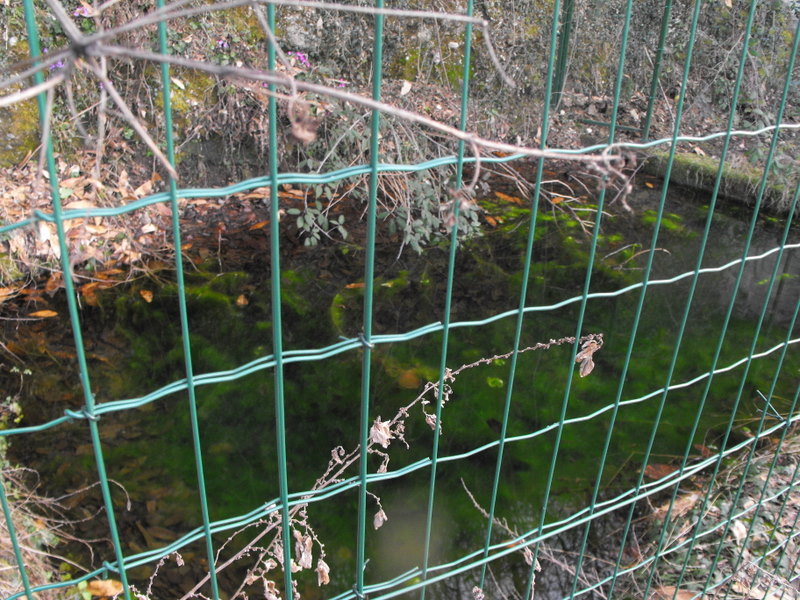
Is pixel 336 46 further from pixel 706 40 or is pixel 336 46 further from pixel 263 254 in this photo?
pixel 706 40

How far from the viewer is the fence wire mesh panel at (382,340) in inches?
39.2

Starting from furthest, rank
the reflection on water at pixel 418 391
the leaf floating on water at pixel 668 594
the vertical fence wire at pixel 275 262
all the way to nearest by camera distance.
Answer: the reflection on water at pixel 418 391 < the leaf floating on water at pixel 668 594 < the vertical fence wire at pixel 275 262

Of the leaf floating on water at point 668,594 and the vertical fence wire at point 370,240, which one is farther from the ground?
the vertical fence wire at point 370,240

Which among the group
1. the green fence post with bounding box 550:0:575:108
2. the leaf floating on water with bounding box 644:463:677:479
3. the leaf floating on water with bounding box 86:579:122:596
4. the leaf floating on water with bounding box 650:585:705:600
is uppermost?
the green fence post with bounding box 550:0:575:108

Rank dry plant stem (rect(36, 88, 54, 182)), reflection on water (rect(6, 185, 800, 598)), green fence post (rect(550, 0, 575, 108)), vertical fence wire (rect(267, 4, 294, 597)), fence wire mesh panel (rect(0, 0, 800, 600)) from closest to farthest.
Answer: dry plant stem (rect(36, 88, 54, 182)) → vertical fence wire (rect(267, 4, 294, 597)) → fence wire mesh panel (rect(0, 0, 800, 600)) → reflection on water (rect(6, 185, 800, 598)) → green fence post (rect(550, 0, 575, 108))

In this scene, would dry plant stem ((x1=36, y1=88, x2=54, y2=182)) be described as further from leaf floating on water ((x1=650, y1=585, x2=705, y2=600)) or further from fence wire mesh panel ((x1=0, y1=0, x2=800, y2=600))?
leaf floating on water ((x1=650, y1=585, x2=705, y2=600))

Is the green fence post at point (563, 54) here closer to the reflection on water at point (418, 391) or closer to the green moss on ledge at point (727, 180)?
the green moss on ledge at point (727, 180)

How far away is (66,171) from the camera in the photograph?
3428mm

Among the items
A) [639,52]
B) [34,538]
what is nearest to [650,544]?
[34,538]

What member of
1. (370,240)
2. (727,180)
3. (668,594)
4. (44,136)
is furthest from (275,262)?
(727,180)

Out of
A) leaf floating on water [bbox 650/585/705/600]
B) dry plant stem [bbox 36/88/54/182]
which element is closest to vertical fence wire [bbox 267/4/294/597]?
dry plant stem [bbox 36/88/54/182]

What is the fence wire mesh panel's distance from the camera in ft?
3.26

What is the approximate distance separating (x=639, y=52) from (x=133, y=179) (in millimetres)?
4035

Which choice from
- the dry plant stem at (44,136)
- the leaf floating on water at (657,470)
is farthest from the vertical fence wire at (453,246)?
the leaf floating on water at (657,470)
